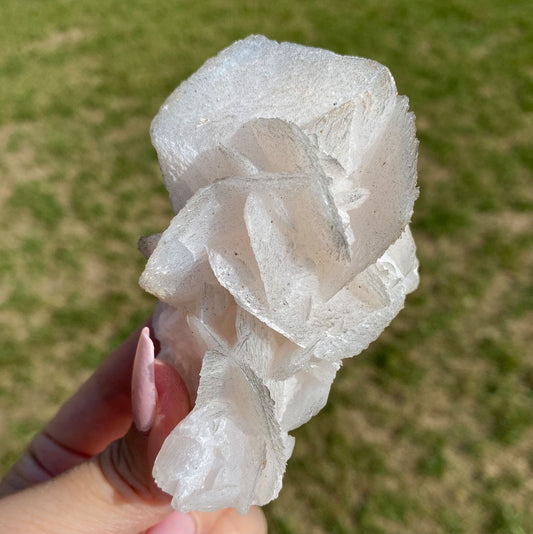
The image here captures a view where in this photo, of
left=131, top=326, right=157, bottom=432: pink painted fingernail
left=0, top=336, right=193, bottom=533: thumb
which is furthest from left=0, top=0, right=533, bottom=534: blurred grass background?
left=131, top=326, right=157, bottom=432: pink painted fingernail

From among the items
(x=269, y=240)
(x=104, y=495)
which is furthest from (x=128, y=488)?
(x=269, y=240)

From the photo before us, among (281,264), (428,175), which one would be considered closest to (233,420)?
(281,264)

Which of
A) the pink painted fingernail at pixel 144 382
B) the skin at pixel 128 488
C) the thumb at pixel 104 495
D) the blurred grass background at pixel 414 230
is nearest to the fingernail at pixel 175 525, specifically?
the skin at pixel 128 488

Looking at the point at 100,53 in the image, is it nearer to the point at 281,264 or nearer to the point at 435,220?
the point at 435,220

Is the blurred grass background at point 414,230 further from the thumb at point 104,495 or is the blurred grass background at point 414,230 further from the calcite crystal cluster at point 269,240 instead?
the calcite crystal cluster at point 269,240

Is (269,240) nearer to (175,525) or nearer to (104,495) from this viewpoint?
(104,495)

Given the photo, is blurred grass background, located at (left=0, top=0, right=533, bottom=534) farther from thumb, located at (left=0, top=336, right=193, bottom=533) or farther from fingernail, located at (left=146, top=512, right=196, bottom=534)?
thumb, located at (left=0, top=336, right=193, bottom=533)
